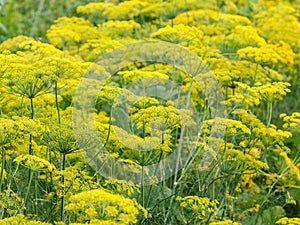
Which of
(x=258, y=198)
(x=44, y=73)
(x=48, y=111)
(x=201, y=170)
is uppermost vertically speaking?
(x=44, y=73)

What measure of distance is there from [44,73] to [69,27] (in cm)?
242

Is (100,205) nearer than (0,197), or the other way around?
(100,205)

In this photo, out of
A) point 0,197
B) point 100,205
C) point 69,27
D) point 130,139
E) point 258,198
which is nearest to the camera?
point 100,205

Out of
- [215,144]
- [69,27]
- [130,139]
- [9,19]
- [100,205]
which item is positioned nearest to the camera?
[100,205]

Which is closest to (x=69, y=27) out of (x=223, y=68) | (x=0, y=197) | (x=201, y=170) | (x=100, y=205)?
(x=223, y=68)

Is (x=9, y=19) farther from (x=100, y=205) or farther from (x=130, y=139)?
(x=100, y=205)

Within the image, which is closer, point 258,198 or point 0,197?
point 0,197

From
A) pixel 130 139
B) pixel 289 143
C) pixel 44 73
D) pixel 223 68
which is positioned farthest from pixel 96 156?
pixel 289 143

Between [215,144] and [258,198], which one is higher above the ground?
[215,144]

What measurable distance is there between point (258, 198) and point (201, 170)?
1.00 m

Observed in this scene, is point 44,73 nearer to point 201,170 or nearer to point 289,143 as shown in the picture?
point 201,170

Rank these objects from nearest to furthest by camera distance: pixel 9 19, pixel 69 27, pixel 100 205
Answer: pixel 100 205
pixel 69 27
pixel 9 19

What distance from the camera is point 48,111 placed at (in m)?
4.29

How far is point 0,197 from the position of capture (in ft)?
11.3
